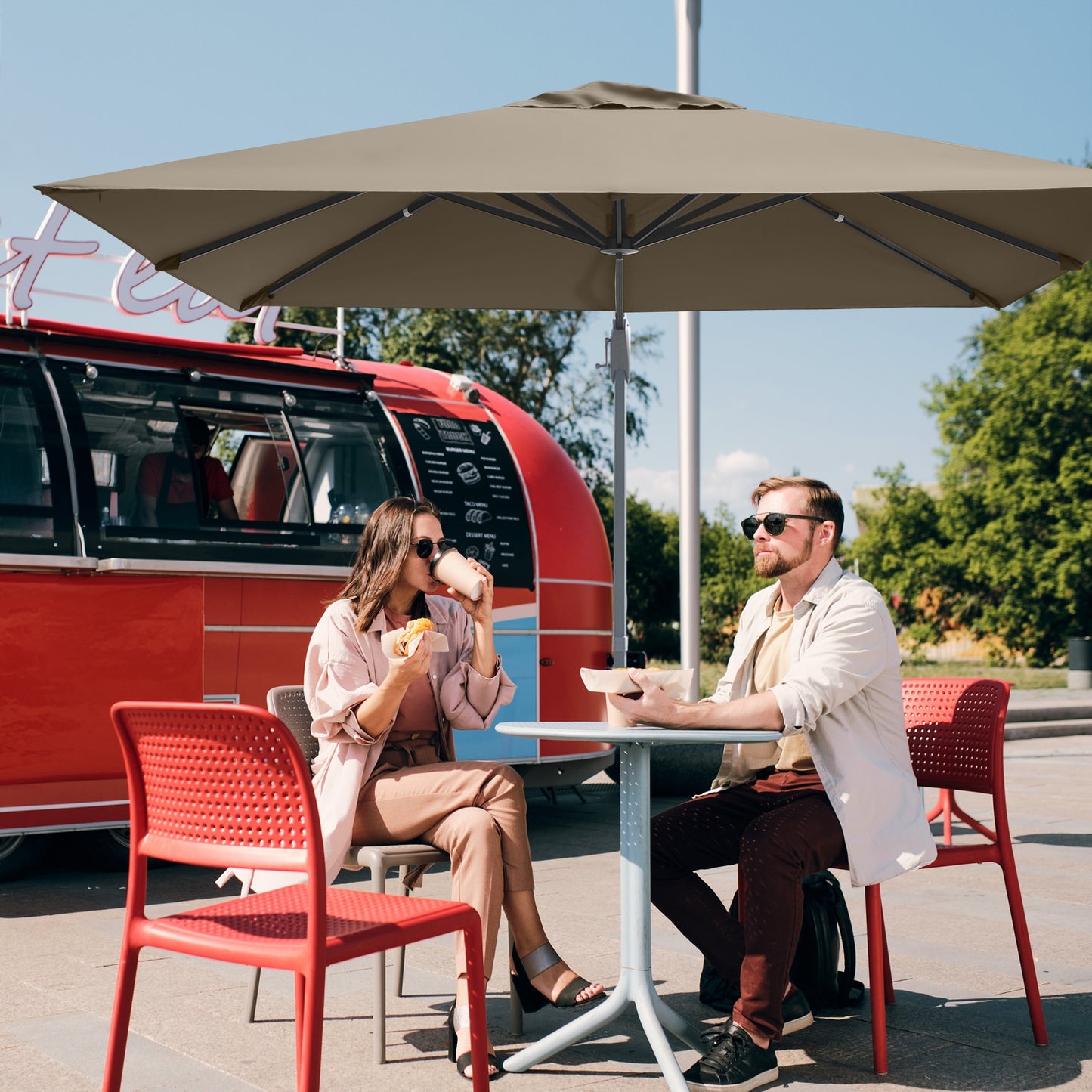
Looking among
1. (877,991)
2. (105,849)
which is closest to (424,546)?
(877,991)

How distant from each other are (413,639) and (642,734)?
71 cm

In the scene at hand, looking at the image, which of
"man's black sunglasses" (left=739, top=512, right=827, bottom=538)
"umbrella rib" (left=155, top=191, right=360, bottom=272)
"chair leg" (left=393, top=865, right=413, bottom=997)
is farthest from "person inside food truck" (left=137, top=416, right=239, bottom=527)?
"man's black sunglasses" (left=739, top=512, right=827, bottom=538)

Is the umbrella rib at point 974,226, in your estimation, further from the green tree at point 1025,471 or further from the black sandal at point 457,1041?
the green tree at point 1025,471

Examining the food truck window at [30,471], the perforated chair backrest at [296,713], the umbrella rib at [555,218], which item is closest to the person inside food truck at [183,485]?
the food truck window at [30,471]

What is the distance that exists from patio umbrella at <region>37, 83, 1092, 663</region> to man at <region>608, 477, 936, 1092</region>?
0.73 m

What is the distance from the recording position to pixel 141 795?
304cm

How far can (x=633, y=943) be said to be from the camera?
3756 mm

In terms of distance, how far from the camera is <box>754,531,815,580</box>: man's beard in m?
4.11

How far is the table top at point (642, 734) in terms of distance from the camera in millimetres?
3441

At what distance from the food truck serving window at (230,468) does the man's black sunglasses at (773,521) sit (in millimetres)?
3491

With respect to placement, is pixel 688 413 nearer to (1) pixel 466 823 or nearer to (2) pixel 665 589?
(1) pixel 466 823

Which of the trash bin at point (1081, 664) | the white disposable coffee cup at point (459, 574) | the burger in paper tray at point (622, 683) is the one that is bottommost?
the trash bin at point (1081, 664)

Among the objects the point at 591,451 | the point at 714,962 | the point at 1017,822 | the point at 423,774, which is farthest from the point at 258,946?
the point at 591,451

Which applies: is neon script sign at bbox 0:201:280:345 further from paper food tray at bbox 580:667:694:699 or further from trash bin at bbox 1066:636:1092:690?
trash bin at bbox 1066:636:1092:690
